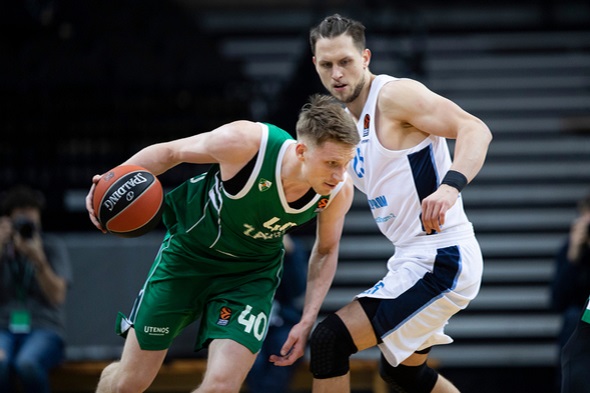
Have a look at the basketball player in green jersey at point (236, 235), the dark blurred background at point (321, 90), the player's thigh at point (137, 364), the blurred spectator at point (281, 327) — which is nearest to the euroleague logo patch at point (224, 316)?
the basketball player in green jersey at point (236, 235)

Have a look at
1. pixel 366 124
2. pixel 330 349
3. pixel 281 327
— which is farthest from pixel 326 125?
pixel 281 327

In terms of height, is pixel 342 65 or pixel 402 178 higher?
pixel 342 65

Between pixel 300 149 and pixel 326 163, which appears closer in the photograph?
pixel 326 163

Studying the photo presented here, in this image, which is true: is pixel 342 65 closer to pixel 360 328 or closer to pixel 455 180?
pixel 455 180

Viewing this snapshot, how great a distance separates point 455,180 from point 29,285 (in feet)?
12.7

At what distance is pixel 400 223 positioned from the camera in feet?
14.2

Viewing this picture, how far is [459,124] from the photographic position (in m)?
4.04

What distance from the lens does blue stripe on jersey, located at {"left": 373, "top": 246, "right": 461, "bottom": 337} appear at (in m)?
4.17

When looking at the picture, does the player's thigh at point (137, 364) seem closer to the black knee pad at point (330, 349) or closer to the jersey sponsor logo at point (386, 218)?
the black knee pad at point (330, 349)

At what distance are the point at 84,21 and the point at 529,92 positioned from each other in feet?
16.1

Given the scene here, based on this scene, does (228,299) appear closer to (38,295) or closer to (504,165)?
(38,295)

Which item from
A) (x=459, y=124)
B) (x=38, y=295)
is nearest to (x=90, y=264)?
(x=38, y=295)

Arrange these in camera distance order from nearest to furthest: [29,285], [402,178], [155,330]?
1. [402,178]
2. [155,330]
3. [29,285]

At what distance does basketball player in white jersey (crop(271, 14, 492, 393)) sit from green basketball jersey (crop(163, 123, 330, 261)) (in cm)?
34
